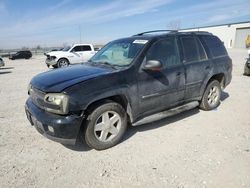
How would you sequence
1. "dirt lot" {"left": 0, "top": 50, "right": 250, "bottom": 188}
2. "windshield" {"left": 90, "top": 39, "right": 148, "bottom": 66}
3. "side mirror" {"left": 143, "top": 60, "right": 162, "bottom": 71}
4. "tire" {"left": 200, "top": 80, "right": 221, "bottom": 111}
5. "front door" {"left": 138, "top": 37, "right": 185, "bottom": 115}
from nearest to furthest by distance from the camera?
"dirt lot" {"left": 0, "top": 50, "right": 250, "bottom": 188} → "side mirror" {"left": 143, "top": 60, "right": 162, "bottom": 71} → "front door" {"left": 138, "top": 37, "right": 185, "bottom": 115} → "windshield" {"left": 90, "top": 39, "right": 148, "bottom": 66} → "tire" {"left": 200, "top": 80, "right": 221, "bottom": 111}

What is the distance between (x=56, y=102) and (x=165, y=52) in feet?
7.59

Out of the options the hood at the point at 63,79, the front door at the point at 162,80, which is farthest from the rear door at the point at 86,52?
the hood at the point at 63,79

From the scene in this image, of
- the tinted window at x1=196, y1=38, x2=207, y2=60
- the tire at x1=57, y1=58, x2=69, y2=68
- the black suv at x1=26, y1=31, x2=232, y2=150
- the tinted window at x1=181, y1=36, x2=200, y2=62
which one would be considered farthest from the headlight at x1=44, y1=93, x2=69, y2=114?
the tire at x1=57, y1=58, x2=69, y2=68

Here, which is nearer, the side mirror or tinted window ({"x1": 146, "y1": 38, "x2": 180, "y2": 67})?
the side mirror

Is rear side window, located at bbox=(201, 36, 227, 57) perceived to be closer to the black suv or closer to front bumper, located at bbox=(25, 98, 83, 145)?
the black suv

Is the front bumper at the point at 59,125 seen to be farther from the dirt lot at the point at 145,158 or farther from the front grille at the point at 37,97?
the dirt lot at the point at 145,158

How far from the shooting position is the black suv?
3.16m

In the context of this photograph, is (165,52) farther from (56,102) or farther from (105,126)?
(56,102)

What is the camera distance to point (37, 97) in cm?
347

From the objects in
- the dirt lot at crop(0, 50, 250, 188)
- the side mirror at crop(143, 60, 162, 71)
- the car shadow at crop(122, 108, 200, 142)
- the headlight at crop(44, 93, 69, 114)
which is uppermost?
the side mirror at crop(143, 60, 162, 71)

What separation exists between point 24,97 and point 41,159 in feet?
14.0

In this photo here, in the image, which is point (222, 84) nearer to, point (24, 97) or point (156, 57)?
point (156, 57)

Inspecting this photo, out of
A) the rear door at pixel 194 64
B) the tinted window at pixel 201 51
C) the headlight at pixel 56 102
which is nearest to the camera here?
the headlight at pixel 56 102

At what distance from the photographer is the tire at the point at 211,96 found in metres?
5.16
